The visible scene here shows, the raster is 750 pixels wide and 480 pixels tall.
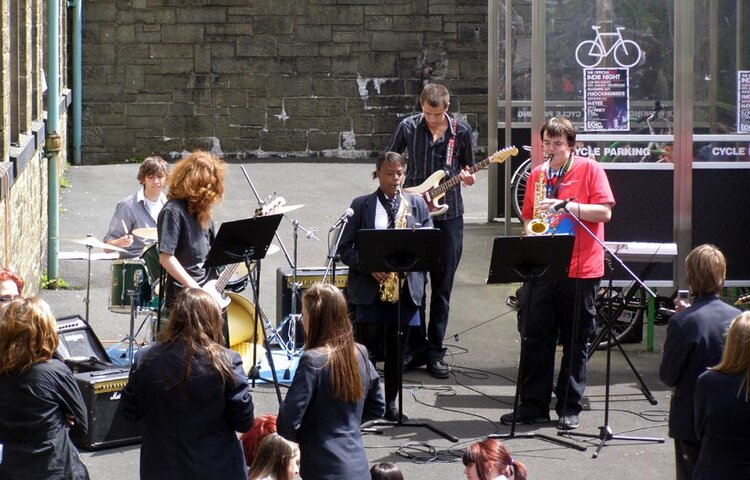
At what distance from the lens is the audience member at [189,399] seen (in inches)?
210

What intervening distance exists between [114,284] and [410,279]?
2447 mm

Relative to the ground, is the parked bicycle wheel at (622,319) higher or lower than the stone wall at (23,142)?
lower

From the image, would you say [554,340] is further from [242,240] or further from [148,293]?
[148,293]

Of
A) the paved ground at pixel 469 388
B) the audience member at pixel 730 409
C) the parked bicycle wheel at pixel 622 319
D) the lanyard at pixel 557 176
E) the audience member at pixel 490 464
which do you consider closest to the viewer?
the audience member at pixel 490 464

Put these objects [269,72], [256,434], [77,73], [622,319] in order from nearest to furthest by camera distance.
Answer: [256,434] → [622,319] → [77,73] → [269,72]

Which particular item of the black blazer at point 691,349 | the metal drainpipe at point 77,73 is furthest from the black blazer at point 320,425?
the metal drainpipe at point 77,73

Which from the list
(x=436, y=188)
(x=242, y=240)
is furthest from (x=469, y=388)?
(x=242, y=240)

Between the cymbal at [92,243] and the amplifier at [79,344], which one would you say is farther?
the cymbal at [92,243]

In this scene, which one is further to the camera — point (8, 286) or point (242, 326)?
point (242, 326)

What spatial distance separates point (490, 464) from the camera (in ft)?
17.0

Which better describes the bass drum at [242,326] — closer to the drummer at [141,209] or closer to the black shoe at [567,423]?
A: the drummer at [141,209]

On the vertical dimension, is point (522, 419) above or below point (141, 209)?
below

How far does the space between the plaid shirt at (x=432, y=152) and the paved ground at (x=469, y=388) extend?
1410 mm

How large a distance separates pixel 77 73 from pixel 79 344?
1248 cm
